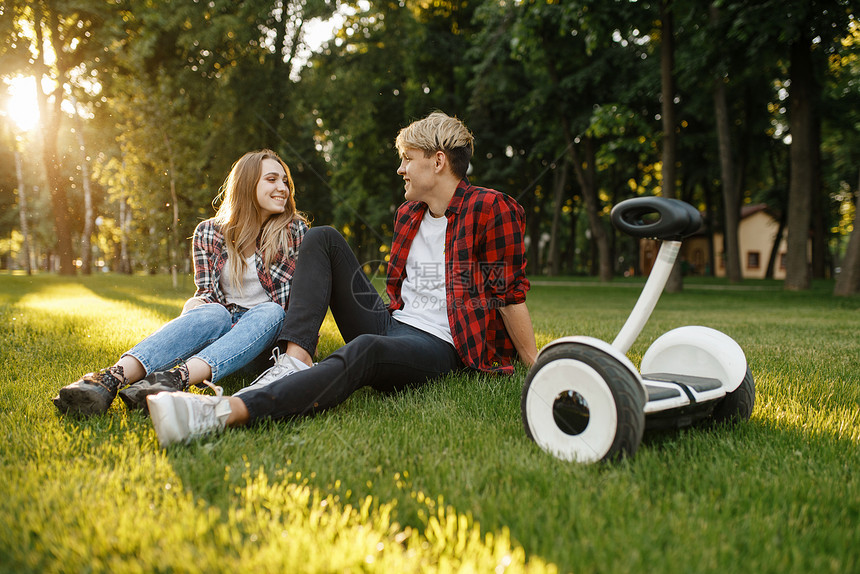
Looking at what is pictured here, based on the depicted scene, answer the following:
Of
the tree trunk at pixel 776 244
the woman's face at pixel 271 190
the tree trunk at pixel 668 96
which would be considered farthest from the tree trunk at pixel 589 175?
the woman's face at pixel 271 190

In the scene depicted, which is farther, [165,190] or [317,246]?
[165,190]

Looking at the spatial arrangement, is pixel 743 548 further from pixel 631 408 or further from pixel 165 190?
pixel 165 190

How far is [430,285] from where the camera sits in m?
2.95

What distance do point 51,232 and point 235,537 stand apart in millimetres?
47032

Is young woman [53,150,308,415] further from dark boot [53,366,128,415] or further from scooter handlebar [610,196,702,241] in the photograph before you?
scooter handlebar [610,196,702,241]

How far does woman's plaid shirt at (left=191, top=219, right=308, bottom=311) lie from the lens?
307cm

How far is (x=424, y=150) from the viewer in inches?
112

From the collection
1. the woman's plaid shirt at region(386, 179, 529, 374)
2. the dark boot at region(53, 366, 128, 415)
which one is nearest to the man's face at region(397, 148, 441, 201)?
the woman's plaid shirt at region(386, 179, 529, 374)

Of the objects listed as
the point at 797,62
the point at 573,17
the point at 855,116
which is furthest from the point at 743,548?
the point at 855,116

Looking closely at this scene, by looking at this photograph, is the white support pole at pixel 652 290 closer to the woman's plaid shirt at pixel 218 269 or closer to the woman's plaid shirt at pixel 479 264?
the woman's plaid shirt at pixel 479 264

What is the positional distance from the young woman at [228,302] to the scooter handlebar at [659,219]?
1.80 meters

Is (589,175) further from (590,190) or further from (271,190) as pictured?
(271,190)

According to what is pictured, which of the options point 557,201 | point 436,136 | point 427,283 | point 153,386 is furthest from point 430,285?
point 557,201

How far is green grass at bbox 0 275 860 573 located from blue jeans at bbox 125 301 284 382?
335 mm
